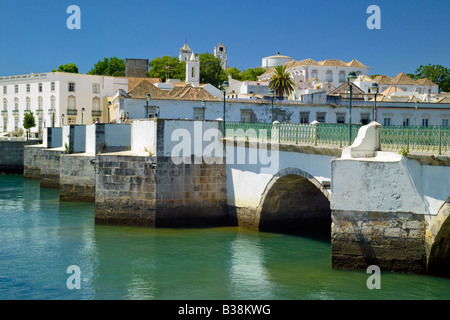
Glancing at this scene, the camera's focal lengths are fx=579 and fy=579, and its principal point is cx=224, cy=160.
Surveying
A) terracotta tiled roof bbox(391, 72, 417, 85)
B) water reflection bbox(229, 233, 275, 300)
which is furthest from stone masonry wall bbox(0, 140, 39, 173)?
terracotta tiled roof bbox(391, 72, 417, 85)

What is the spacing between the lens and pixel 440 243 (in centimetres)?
1302

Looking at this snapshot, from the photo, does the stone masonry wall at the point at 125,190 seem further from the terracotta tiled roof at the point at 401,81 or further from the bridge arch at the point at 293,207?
the terracotta tiled roof at the point at 401,81

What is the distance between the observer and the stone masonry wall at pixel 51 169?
33344 millimetres

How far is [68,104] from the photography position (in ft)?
171

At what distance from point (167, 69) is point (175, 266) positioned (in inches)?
2531

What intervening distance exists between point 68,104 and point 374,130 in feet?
139

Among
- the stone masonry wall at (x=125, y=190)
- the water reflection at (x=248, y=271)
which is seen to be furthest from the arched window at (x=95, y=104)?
the water reflection at (x=248, y=271)

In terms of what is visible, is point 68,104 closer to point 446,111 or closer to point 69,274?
point 446,111

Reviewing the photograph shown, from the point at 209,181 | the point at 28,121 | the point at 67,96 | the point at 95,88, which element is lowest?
the point at 209,181

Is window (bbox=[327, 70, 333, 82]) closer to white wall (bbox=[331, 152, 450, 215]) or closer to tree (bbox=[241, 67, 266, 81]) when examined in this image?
tree (bbox=[241, 67, 266, 81])

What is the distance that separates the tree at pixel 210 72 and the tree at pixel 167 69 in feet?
8.19

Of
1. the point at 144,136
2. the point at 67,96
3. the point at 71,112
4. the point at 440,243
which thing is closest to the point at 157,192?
the point at 144,136

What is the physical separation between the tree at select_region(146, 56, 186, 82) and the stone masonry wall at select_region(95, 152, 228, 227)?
55733mm

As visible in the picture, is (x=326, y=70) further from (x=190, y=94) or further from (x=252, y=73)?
(x=190, y=94)
